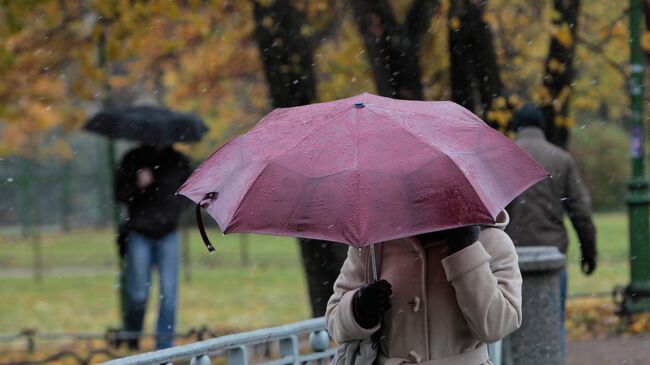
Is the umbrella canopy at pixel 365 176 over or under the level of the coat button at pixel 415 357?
over

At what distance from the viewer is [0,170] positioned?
116 ft

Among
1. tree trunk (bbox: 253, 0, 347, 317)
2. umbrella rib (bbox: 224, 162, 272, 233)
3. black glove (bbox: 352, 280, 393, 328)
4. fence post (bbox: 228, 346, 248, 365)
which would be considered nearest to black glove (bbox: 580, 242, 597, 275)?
tree trunk (bbox: 253, 0, 347, 317)

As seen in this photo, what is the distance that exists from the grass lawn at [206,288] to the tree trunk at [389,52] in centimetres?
278

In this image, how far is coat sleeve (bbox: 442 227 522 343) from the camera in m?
3.73

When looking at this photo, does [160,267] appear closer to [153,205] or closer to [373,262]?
[153,205]

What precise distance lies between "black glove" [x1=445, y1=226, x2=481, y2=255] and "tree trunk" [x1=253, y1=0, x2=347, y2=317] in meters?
6.04

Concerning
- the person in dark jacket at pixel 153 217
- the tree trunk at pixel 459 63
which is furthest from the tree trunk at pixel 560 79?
the person in dark jacket at pixel 153 217

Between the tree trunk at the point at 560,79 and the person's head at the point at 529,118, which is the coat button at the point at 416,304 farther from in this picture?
the tree trunk at the point at 560,79

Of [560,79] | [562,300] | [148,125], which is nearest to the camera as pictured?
[562,300]

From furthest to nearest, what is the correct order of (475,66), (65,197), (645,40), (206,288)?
(65,197) → (206,288) → (645,40) → (475,66)

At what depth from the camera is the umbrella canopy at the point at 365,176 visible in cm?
356

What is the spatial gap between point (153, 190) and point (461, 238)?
6575mm

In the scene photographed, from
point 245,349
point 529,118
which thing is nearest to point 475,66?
point 529,118

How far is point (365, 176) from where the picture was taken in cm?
361
